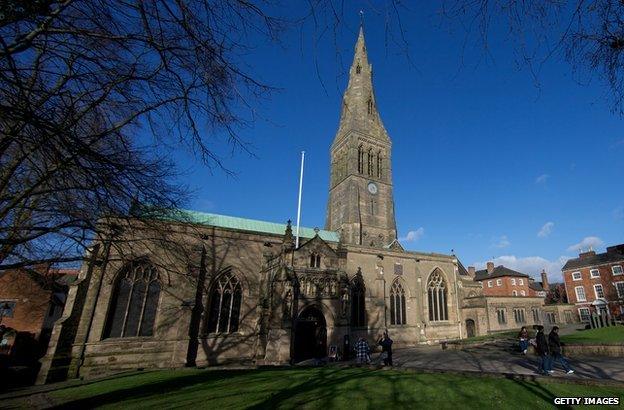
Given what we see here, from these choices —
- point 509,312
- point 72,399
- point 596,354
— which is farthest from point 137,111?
point 509,312

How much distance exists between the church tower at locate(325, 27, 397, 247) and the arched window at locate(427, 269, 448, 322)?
7211mm

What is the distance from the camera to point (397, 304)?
2841 centimetres

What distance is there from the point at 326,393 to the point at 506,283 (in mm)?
59829

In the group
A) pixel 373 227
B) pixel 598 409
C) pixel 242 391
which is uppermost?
pixel 373 227

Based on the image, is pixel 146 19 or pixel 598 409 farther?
pixel 598 409

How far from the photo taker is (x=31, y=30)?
3244 millimetres

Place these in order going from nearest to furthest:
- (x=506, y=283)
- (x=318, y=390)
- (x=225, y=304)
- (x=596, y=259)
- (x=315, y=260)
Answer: (x=318, y=390)
(x=315, y=260)
(x=225, y=304)
(x=596, y=259)
(x=506, y=283)

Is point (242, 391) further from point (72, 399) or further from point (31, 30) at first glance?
point (31, 30)

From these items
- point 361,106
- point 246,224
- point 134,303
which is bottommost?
point 134,303

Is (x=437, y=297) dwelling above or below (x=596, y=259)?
below

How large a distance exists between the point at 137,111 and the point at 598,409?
36.8 feet

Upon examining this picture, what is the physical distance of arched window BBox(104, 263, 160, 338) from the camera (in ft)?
62.2
